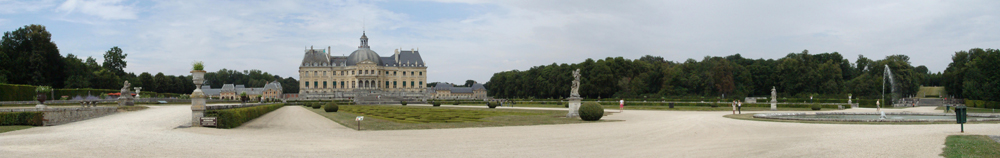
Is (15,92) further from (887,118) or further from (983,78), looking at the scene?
(983,78)

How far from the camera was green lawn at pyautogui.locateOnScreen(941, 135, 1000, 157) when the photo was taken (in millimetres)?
9055

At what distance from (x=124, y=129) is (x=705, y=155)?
49.1 ft

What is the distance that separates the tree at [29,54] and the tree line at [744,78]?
5769cm

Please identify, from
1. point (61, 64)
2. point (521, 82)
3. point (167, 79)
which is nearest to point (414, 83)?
point (521, 82)

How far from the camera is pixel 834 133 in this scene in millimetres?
14109

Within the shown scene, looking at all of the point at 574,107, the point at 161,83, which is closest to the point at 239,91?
the point at 161,83

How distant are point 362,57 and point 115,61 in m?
35.1

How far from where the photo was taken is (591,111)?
71.5 feet

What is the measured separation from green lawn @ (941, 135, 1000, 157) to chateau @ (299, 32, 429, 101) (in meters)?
82.4

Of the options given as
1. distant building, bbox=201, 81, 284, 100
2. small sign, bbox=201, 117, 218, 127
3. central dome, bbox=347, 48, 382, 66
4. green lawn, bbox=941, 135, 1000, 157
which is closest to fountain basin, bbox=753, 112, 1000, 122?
green lawn, bbox=941, 135, 1000, 157

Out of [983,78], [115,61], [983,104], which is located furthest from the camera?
[115,61]

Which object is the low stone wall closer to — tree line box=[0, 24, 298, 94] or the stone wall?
the stone wall

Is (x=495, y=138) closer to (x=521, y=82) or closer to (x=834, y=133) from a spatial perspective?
(x=834, y=133)

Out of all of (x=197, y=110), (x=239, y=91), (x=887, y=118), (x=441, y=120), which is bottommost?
(x=887, y=118)
